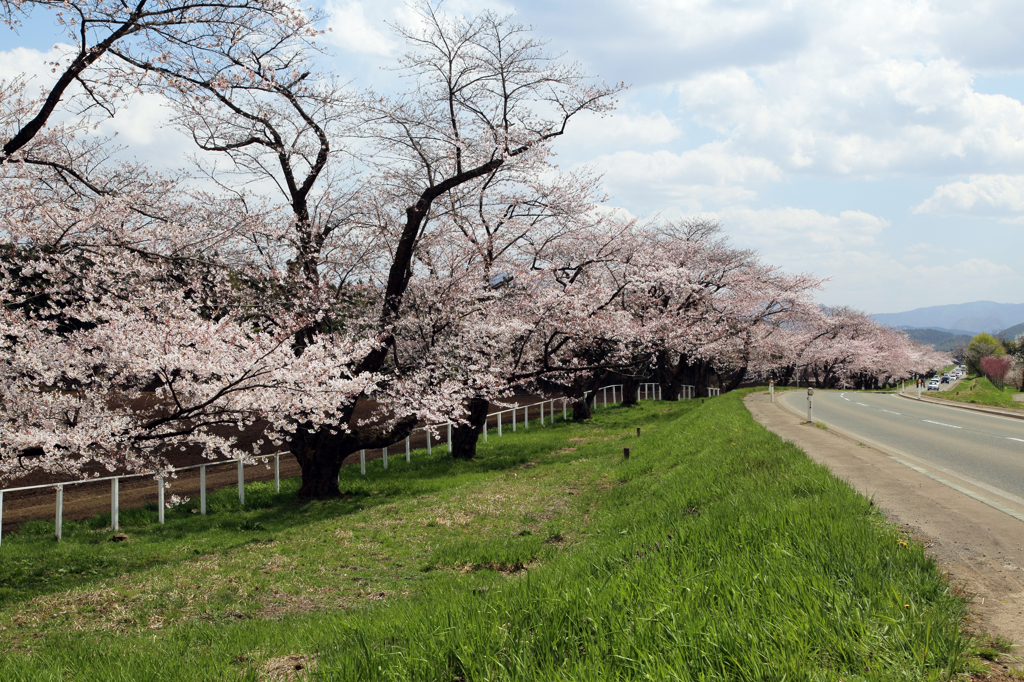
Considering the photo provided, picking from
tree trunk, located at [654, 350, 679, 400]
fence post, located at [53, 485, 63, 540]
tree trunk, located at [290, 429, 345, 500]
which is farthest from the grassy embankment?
tree trunk, located at [654, 350, 679, 400]

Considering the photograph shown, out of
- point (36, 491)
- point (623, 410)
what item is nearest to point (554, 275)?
point (623, 410)

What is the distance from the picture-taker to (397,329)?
1588 cm

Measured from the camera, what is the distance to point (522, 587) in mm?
4699

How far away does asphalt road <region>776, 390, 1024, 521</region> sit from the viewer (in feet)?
26.4

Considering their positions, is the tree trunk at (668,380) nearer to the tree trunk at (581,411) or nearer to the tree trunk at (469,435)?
the tree trunk at (581,411)

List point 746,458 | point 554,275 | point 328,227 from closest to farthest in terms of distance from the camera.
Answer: point 746,458, point 328,227, point 554,275

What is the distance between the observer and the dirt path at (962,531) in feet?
12.8

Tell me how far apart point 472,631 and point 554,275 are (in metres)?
20.7

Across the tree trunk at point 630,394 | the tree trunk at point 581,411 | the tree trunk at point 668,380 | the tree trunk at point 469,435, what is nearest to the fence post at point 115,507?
the tree trunk at point 469,435

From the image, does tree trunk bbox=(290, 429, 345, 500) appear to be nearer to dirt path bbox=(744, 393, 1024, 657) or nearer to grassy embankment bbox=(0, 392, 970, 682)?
grassy embankment bbox=(0, 392, 970, 682)

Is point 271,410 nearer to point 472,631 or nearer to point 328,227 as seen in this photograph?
Answer: point 328,227

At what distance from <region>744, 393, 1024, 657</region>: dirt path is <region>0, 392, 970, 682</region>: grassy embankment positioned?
295 mm

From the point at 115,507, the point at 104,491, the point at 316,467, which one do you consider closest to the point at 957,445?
the point at 316,467

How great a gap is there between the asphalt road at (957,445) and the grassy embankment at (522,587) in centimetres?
199
